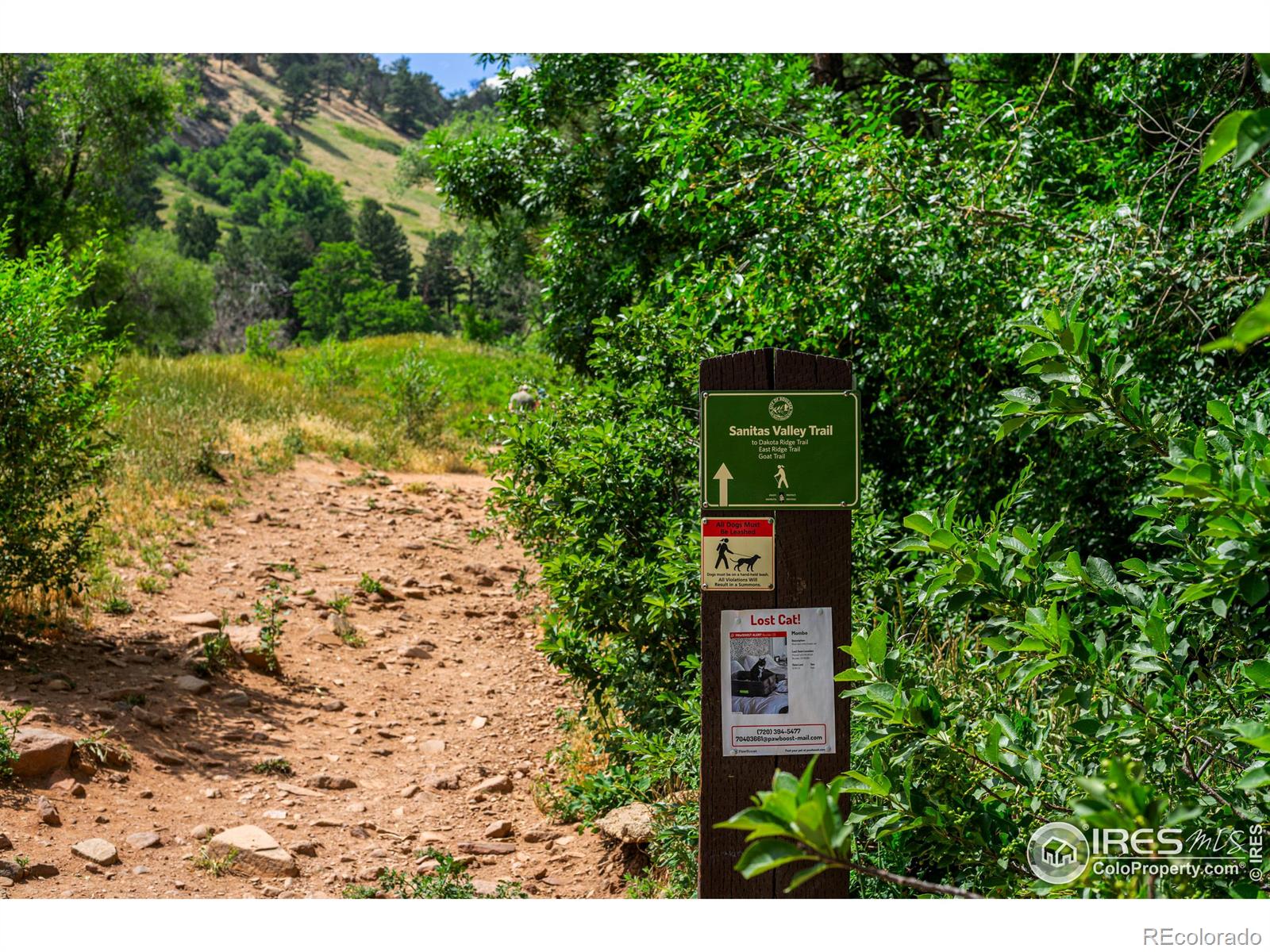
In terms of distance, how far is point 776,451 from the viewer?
96.7 inches

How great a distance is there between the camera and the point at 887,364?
5500 mm

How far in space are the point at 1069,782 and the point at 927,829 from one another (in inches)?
14.9

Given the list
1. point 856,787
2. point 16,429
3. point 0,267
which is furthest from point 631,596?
point 0,267

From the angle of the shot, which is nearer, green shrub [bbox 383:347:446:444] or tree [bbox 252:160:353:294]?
green shrub [bbox 383:347:446:444]

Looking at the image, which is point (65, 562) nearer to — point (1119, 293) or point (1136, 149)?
point (1119, 293)

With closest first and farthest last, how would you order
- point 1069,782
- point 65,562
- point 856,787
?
1. point 856,787
2. point 1069,782
3. point 65,562

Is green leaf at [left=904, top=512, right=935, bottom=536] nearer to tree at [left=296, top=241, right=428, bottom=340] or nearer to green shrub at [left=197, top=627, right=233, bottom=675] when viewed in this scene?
green shrub at [left=197, top=627, right=233, bottom=675]

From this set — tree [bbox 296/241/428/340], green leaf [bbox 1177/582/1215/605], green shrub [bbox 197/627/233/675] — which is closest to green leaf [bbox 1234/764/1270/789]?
green leaf [bbox 1177/582/1215/605]

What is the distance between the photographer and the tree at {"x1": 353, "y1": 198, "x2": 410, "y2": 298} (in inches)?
2452

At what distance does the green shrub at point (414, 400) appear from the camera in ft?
46.8

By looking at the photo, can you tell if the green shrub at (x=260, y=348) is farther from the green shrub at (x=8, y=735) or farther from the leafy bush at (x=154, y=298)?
the green shrub at (x=8, y=735)

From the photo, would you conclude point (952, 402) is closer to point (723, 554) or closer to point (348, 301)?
point (723, 554)

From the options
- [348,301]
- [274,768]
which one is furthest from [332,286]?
[274,768]

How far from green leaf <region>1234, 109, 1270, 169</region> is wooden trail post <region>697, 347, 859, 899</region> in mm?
1357
